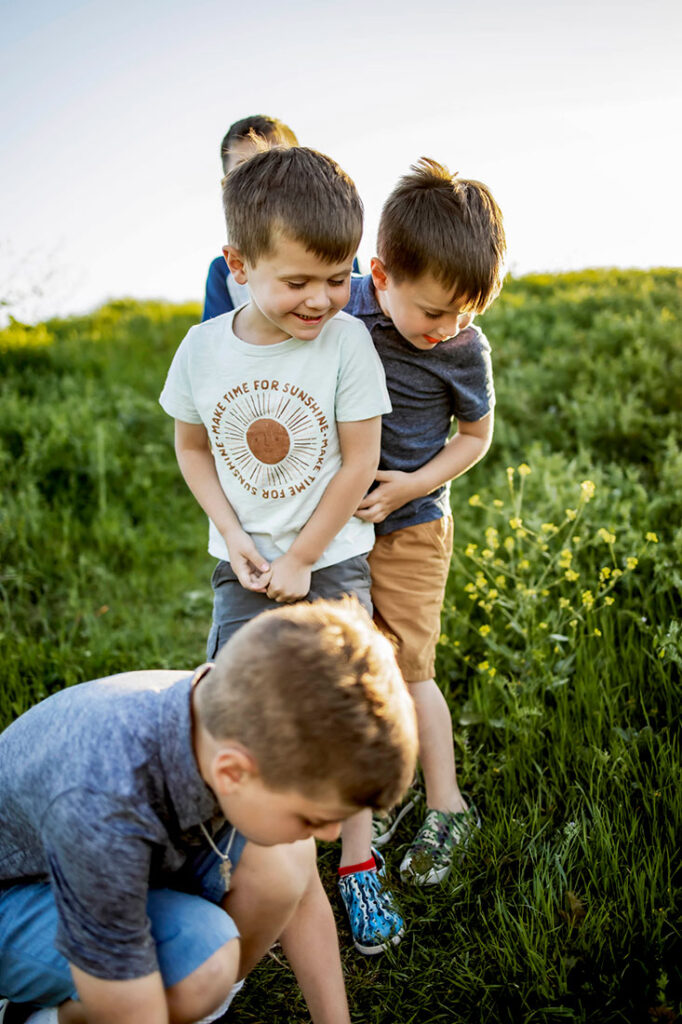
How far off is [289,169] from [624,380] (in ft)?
11.0

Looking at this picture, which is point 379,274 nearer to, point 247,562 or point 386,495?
point 386,495

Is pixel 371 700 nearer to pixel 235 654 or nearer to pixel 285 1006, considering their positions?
pixel 235 654

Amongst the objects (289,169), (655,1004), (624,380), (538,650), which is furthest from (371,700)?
(624,380)

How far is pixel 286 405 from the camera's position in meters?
2.13

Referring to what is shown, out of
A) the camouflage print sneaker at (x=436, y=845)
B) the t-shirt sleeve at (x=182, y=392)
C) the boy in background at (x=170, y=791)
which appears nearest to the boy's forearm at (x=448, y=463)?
the t-shirt sleeve at (x=182, y=392)

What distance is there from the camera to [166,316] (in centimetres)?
729

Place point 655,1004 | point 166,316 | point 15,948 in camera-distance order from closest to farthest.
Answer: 1. point 15,948
2. point 655,1004
3. point 166,316

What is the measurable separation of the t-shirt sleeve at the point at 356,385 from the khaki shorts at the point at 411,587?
0.49 meters

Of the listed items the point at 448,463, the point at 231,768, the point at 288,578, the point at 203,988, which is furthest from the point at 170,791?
the point at 448,463

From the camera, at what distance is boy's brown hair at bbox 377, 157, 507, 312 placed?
2117 mm

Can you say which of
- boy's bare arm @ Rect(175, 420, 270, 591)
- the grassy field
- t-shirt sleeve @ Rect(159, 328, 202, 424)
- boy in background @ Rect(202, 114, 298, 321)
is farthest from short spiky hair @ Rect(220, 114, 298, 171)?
the grassy field

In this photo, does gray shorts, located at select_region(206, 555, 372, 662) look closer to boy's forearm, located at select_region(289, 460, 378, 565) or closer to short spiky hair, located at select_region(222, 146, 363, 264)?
boy's forearm, located at select_region(289, 460, 378, 565)

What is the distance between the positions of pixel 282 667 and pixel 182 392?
1.03 m

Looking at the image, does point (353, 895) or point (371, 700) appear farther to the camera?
point (353, 895)
